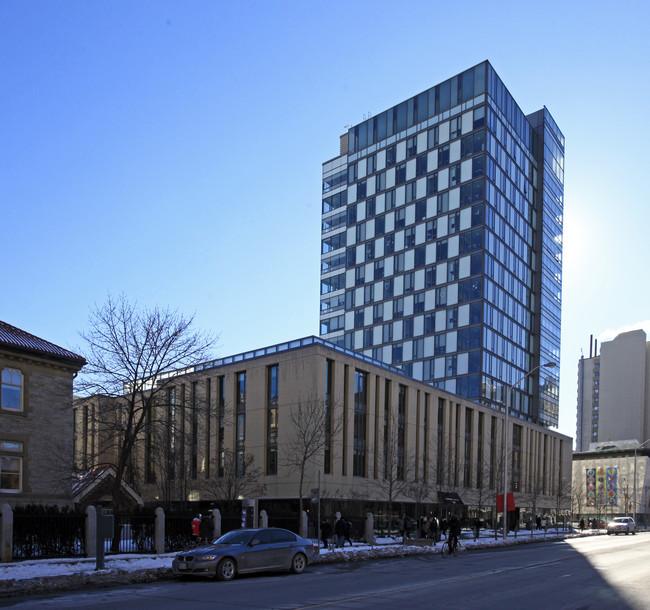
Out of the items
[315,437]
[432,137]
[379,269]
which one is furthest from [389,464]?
[432,137]

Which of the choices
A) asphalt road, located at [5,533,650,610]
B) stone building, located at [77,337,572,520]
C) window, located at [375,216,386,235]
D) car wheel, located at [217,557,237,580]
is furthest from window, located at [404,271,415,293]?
car wheel, located at [217,557,237,580]

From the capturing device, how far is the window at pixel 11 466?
31.5 metres

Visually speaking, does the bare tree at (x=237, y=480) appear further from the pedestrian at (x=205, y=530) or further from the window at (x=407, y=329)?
the window at (x=407, y=329)

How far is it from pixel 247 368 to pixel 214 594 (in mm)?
36810

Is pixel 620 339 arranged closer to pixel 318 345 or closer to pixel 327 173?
pixel 327 173

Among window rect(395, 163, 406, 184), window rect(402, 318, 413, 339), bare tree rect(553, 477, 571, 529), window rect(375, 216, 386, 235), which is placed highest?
window rect(395, 163, 406, 184)

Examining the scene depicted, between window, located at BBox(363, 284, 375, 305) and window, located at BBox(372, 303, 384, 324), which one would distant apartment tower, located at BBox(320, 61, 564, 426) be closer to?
window, located at BBox(372, 303, 384, 324)

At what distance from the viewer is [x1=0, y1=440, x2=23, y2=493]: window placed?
31.5m

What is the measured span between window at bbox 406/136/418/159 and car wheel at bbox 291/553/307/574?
7233 centimetres

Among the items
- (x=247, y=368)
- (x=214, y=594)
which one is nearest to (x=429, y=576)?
(x=214, y=594)

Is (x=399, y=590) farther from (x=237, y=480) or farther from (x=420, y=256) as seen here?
(x=420, y=256)

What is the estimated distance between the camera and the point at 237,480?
4806cm

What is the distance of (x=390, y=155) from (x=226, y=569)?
7699 cm

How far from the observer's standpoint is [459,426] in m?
65.9
